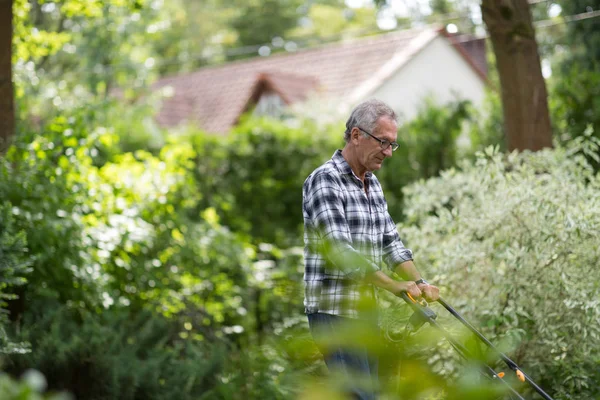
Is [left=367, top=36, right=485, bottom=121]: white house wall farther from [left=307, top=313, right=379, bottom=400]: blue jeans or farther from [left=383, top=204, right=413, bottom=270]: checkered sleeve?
[left=307, top=313, right=379, bottom=400]: blue jeans

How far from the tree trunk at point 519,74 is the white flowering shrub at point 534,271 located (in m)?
1.38

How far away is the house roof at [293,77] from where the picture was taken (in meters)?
23.6

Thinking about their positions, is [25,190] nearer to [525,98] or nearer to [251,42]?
[525,98]

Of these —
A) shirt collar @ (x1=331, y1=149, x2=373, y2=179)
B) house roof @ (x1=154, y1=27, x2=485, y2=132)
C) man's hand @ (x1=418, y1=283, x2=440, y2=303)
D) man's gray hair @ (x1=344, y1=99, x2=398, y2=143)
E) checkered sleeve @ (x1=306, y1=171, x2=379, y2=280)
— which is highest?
house roof @ (x1=154, y1=27, x2=485, y2=132)

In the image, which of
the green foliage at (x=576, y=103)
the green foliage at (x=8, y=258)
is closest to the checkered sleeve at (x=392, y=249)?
the green foliage at (x=8, y=258)

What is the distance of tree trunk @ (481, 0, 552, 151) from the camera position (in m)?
7.29

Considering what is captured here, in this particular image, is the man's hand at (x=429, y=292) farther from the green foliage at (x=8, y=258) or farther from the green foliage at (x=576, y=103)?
the green foliage at (x=576, y=103)

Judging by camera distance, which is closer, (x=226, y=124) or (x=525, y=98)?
(x=525, y=98)

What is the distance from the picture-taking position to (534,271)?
5.38m

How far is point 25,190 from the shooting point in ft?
22.4

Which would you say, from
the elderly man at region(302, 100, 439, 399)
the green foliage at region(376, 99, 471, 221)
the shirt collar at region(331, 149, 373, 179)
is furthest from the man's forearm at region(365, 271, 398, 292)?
the green foliage at region(376, 99, 471, 221)

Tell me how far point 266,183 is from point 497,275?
296 inches

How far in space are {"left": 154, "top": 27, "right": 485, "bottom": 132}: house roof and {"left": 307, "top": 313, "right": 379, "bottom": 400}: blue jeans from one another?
17.9 m

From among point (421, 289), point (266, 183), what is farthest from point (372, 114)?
point (266, 183)
